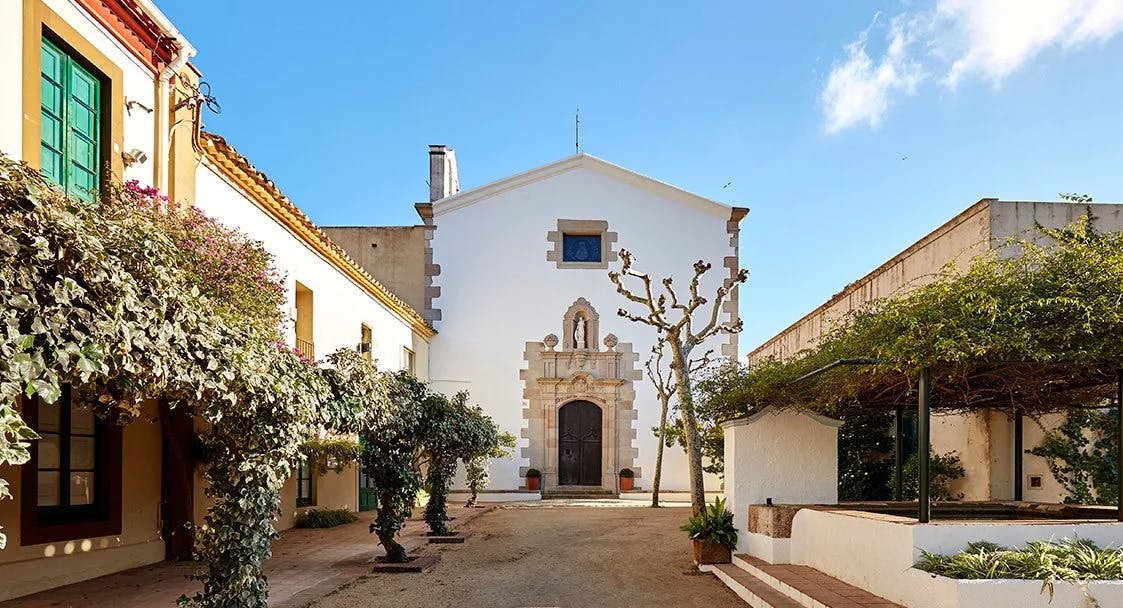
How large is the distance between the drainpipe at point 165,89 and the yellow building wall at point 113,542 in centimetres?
235

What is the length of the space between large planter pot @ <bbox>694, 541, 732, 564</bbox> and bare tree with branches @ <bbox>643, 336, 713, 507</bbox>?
7192 mm

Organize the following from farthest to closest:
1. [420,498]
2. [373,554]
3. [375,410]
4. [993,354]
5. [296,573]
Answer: [420,498] < [373,554] < [296,573] < [375,410] < [993,354]

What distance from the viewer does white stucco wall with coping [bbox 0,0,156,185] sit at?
5277 mm

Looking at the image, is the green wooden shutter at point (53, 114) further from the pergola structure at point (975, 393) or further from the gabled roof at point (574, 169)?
the gabled roof at point (574, 169)

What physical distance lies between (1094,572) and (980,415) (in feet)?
22.1

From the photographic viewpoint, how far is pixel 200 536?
494 cm

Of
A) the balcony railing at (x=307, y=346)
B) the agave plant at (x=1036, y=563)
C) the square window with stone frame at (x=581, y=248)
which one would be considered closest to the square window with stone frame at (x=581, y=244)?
the square window with stone frame at (x=581, y=248)

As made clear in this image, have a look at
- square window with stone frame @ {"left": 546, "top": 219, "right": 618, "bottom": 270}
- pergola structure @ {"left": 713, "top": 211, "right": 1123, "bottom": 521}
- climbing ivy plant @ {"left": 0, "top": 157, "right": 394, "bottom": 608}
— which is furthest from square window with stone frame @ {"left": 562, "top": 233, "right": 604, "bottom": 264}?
climbing ivy plant @ {"left": 0, "top": 157, "right": 394, "bottom": 608}

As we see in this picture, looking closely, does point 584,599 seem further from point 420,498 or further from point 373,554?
point 420,498

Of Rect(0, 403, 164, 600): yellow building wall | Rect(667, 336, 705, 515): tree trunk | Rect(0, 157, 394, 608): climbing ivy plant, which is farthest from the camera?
Rect(667, 336, 705, 515): tree trunk

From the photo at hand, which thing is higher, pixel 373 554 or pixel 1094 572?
pixel 1094 572

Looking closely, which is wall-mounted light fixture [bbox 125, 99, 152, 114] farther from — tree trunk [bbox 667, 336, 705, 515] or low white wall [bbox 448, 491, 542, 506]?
low white wall [bbox 448, 491, 542, 506]

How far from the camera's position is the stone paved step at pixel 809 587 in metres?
5.64

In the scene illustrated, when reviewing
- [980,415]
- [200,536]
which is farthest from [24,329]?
[980,415]
